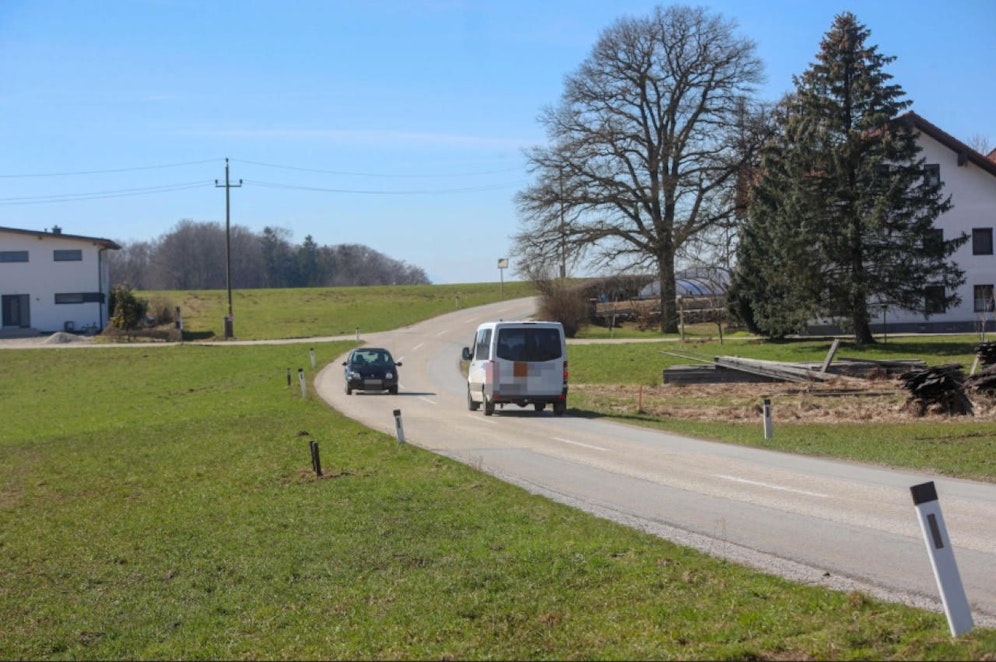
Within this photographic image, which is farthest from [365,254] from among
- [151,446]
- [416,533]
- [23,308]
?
[416,533]

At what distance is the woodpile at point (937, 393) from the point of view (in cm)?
2364

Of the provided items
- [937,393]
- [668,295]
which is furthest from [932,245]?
[937,393]

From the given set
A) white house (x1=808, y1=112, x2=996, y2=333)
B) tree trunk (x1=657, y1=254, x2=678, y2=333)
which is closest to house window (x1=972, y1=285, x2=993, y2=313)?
white house (x1=808, y1=112, x2=996, y2=333)

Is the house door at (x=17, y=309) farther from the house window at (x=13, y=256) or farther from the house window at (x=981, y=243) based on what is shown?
the house window at (x=981, y=243)

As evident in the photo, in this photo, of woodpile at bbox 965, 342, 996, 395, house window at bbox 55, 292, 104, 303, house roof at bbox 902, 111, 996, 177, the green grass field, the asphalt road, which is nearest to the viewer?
the green grass field

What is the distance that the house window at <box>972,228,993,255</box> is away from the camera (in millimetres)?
54656

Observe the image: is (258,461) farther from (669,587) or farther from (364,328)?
(364,328)

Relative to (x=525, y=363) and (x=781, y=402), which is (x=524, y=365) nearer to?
A: (x=525, y=363)

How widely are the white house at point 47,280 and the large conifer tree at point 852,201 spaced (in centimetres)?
5065

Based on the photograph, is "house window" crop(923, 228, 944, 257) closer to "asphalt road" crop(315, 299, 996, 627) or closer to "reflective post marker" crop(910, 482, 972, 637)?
"asphalt road" crop(315, 299, 996, 627)

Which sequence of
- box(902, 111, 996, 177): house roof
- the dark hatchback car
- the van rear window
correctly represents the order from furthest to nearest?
box(902, 111, 996, 177): house roof < the dark hatchback car < the van rear window

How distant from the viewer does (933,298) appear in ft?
142

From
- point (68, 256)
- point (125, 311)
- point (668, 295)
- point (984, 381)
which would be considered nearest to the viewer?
point (984, 381)

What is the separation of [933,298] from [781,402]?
1812cm
